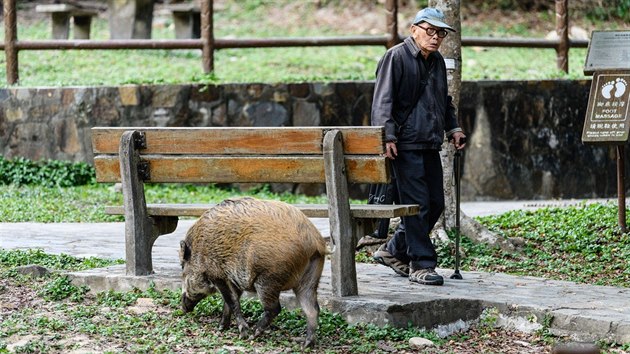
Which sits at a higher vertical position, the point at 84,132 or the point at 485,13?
the point at 485,13

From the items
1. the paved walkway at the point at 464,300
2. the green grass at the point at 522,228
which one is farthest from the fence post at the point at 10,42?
the paved walkway at the point at 464,300

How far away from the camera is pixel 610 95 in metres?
9.32

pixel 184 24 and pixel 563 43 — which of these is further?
pixel 184 24

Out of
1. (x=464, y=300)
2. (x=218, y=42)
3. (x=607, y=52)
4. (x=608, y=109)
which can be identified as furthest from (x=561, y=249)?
(x=218, y=42)

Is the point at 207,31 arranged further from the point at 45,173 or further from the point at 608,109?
the point at 608,109

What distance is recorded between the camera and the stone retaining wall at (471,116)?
1251cm

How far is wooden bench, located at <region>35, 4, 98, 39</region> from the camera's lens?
14.9 m

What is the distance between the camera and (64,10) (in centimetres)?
1484

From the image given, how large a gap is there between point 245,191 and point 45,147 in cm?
235

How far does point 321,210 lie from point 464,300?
95 centimetres

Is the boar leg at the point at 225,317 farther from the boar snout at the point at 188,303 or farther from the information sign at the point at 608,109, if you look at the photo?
the information sign at the point at 608,109

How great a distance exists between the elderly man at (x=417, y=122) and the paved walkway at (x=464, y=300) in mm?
292

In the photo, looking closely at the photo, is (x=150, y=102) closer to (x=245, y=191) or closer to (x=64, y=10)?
(x=245, y=191)

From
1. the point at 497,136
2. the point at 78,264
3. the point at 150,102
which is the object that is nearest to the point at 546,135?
the point at 497,136
